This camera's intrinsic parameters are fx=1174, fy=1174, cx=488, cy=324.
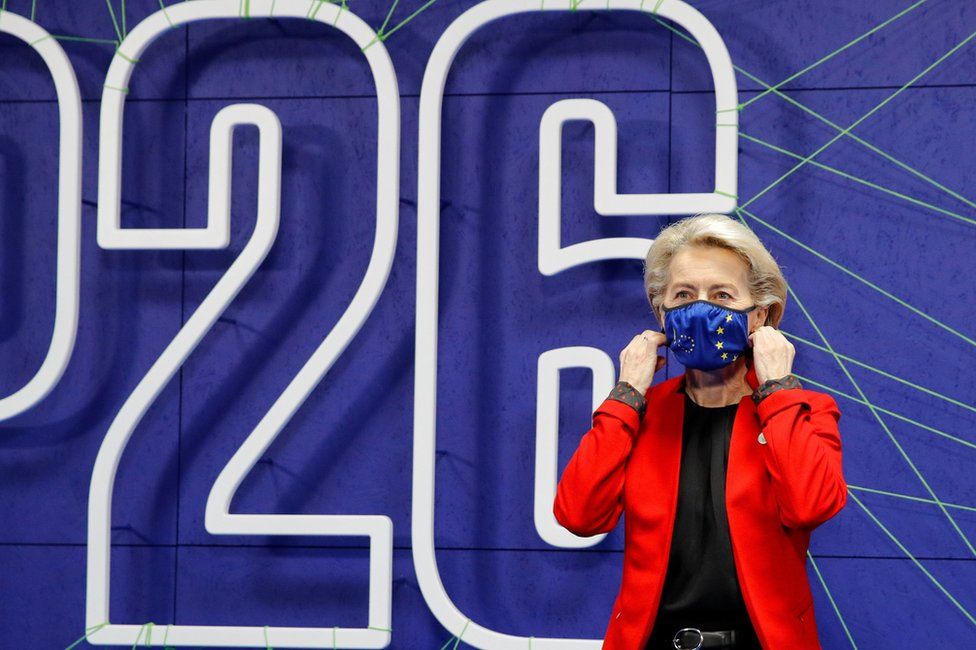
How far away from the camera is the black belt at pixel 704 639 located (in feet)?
6.00

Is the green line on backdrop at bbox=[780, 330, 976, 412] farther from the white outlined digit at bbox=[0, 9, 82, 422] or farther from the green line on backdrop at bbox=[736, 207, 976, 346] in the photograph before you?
the white outlined digit at bbox=[0, 9, 82, 422]

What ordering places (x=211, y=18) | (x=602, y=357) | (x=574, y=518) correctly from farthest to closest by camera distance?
(x=211, y=18)
(x=602, y=357)
(x=574, y=518)

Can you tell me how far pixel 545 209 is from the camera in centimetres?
293

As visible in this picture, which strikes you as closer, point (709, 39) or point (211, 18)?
point (709, 39)

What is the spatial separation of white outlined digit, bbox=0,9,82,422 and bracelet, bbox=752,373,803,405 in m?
1.87

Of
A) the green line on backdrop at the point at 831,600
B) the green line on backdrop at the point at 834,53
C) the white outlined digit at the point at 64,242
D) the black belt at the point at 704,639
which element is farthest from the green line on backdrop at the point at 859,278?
the white outlined digit at the point at 64,242

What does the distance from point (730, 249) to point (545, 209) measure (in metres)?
0.94

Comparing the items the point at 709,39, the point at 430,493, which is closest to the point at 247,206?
the point at 430,493

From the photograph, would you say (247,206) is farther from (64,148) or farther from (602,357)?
(602,357)

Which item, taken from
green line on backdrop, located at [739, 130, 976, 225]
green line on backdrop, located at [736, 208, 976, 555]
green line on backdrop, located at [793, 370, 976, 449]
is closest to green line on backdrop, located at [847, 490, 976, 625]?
green line on backdrop, located at [736, 208, 976, 555]

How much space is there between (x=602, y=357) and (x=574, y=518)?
0.94 metres

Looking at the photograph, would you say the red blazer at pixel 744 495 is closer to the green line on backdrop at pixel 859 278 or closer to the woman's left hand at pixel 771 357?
the woman's left hand at pixel 771 357

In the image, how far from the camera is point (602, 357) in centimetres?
290

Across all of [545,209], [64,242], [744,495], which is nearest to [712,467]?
[744,495]
